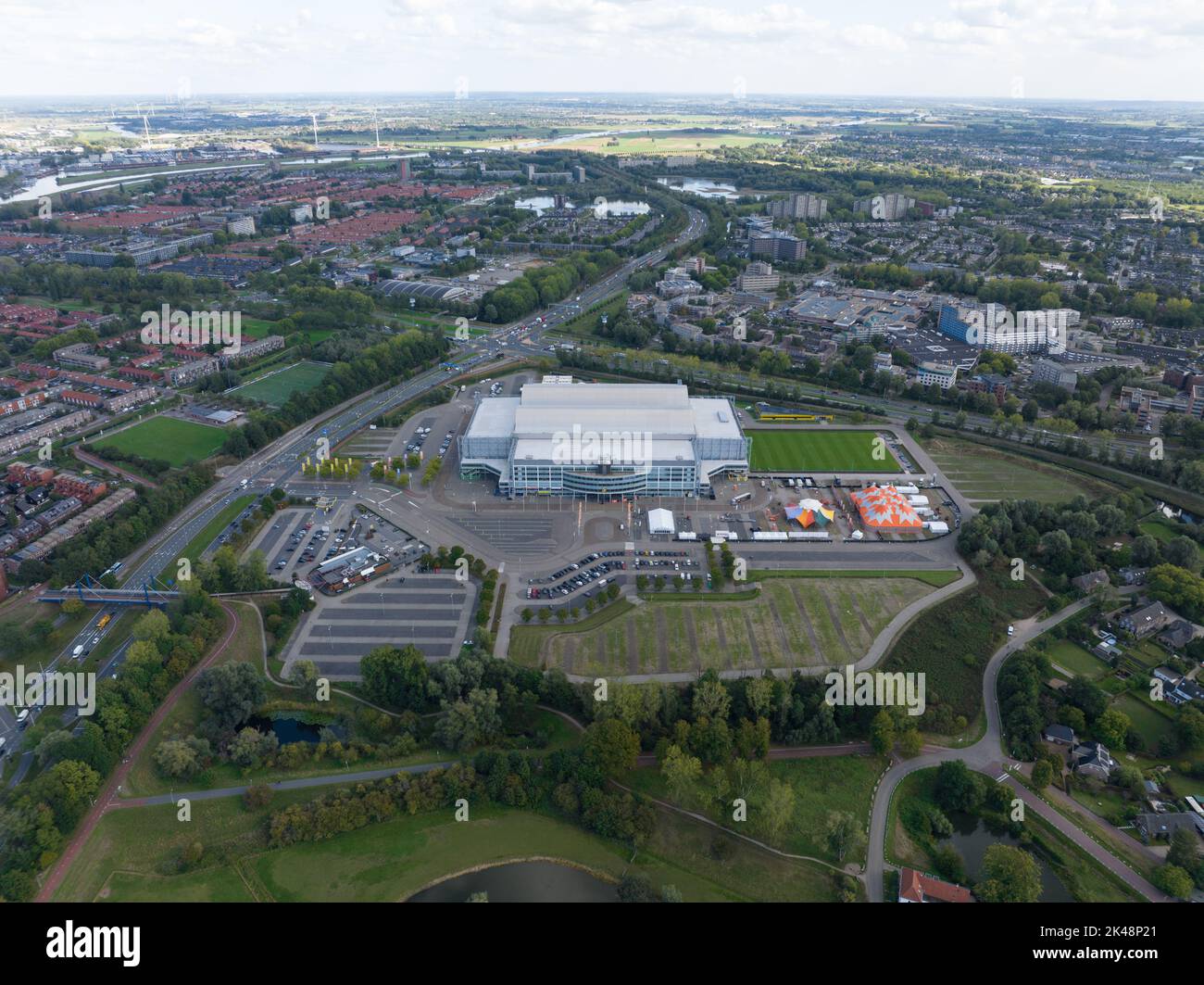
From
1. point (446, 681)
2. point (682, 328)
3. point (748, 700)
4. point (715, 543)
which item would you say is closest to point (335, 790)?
point (446, 681)

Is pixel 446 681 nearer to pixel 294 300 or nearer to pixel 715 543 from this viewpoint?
pixel 715 543

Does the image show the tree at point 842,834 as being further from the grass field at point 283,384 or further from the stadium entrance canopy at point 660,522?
the grass field at point 283,384

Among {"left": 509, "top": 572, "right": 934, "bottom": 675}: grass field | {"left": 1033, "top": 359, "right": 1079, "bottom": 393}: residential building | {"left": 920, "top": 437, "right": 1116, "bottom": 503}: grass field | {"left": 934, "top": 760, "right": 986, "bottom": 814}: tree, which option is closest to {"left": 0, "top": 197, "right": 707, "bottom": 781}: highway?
{"left": 509, "top": 572, "right": 934, "bottom": 675}: grass field

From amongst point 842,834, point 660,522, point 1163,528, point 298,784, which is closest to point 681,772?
point 842,834

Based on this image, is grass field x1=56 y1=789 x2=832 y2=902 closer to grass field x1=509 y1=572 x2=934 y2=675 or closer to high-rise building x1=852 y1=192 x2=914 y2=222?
grass field x1=509 y1=572 x2=934 y2=675

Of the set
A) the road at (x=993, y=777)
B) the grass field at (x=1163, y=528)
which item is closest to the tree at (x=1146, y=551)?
the grass field at (x=1163, y=528)
